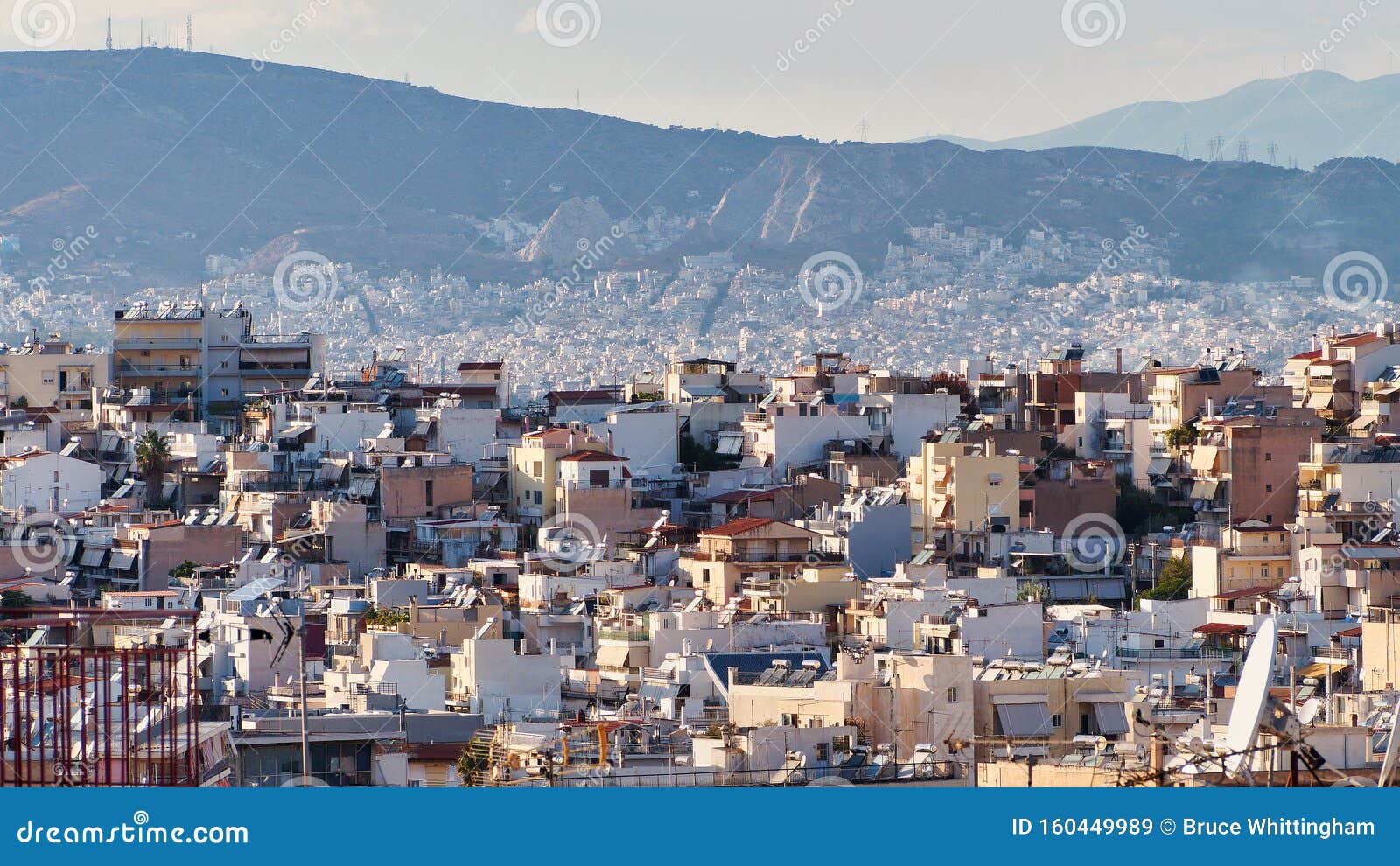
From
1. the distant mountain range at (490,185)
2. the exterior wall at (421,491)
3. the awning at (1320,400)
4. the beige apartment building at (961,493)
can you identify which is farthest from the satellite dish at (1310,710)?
the distant mountain range at (490,185)

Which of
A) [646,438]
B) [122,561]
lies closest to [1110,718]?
[122,561]

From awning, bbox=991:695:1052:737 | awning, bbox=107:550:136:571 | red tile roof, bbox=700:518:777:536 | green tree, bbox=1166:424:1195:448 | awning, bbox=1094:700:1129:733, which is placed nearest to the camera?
awning, bbox=991:695:1052:737

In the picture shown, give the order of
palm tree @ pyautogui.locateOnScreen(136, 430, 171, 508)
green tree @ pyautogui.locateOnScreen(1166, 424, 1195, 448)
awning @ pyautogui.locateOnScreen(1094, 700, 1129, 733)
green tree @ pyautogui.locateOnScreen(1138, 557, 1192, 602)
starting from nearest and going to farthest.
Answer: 1. awning @ pyautogui.locateOnScreen(1094, 700, 1129, 733)
2. green tree @ pyautogui.locateOnScreen(1138, 557, 1192, 602)
3. green tree @ pyautogui.locateOnScreen(1166, 424, 1195, 448)
4. palm tree @ pyautogui.locateOnScreen(136, 430, 171, 508)

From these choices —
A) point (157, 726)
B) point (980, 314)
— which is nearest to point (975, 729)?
point (157, 726)

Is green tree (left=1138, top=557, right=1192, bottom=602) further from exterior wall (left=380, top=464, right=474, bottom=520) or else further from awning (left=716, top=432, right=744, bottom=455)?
awning (left=716, top=432, right=744, bottom=455)

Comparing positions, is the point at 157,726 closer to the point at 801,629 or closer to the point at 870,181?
A: the point at 801,629

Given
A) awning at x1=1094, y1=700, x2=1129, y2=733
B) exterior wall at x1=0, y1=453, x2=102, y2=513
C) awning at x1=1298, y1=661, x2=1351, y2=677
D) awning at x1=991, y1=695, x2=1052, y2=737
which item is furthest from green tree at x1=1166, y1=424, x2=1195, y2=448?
awning at x1=991, y1=695, x2=1052, y2=737

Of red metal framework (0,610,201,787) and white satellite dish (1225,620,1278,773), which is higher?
white satellite dish (1225,620,1278,773)
